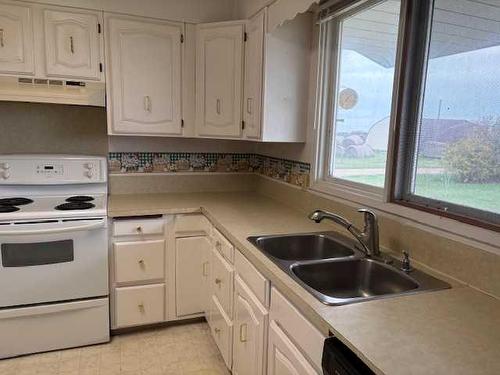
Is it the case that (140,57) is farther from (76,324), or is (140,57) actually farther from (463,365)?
(463,365)

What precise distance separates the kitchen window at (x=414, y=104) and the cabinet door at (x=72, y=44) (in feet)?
4.69

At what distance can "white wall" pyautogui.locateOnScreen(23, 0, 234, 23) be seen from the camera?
2309 millimetres

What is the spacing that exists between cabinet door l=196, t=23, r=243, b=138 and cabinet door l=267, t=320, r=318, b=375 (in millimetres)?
1426

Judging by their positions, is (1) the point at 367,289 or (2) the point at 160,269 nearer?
(1) the point at 367,289

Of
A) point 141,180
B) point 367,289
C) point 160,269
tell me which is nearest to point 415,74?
point 367,289

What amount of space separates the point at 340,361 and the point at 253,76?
5.80ft

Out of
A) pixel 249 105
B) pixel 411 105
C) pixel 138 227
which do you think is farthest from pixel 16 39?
pixel 411 105

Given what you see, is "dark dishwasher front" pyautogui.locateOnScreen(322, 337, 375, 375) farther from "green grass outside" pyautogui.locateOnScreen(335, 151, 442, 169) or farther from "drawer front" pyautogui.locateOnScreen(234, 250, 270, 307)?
"green grass outside" pyautogui.locateOnScreen(335, 151, 442, 169)

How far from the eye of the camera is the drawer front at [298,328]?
42.5 inches

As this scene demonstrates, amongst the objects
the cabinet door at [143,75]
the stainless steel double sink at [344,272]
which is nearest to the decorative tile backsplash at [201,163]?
the cabinet door at [143,75]

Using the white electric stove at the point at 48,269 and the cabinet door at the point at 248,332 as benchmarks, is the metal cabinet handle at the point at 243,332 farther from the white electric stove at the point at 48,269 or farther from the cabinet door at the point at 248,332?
the white electric stove at the point at 48,269

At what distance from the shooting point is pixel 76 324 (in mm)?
2223

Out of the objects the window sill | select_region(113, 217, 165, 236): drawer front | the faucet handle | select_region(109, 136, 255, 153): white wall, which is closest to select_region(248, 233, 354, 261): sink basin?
the window sill

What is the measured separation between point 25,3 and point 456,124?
2436 mm
